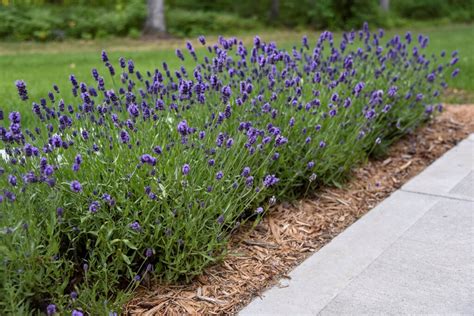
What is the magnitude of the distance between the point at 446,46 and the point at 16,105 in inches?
364

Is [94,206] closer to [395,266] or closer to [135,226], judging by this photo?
[135,226]

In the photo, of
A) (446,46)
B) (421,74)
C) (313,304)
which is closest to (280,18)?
(446,46)

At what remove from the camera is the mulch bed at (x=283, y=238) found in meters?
3.13

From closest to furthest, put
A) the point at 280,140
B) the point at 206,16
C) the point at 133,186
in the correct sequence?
the point at 133,186
the point at 280,140
the point at 206,16

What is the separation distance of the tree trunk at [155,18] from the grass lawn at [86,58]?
2.54ft

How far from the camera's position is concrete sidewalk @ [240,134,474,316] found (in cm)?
308

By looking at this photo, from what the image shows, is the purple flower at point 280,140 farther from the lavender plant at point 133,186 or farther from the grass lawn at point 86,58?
the grass lawn at point 86,58

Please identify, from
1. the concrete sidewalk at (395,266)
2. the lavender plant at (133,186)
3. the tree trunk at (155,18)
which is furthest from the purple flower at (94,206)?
the tree trunk at (155,18)

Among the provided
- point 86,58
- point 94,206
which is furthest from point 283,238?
point 86,58

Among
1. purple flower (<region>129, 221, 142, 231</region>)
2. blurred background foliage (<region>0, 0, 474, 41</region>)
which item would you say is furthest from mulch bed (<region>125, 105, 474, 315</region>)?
blurred background foliage (<region>0, 0, 474, 41</region>)

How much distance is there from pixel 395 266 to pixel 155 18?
41.9 feet

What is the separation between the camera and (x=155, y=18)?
597 inches

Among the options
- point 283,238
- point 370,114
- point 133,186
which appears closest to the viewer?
point 133,186

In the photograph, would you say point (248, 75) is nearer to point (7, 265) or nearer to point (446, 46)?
point (7, 265)
